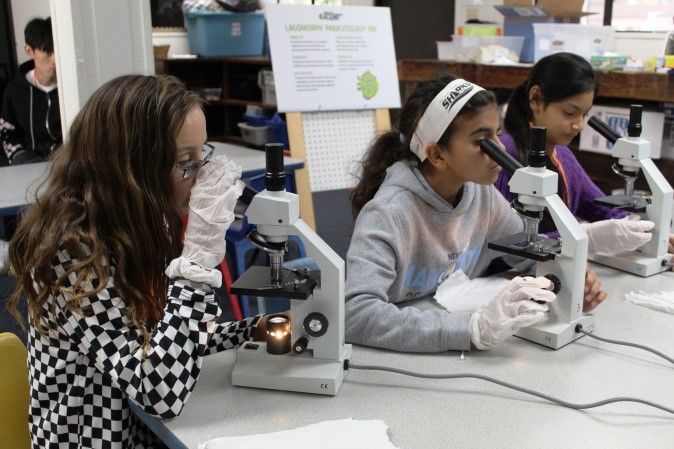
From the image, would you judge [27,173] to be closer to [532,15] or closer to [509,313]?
[509,313]

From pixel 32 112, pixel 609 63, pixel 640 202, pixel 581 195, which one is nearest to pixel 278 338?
pixel 640 202

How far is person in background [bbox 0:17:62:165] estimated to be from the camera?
3.50 meters

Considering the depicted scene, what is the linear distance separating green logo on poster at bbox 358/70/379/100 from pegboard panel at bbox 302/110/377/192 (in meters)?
0.10

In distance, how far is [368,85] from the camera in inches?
131

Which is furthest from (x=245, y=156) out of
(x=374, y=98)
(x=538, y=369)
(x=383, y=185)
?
(x=538, y=369)

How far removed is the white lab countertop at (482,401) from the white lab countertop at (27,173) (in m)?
1.44

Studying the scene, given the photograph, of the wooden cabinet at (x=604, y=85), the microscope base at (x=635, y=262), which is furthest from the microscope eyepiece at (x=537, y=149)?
the wooden cabinet at (x=604, y=85)

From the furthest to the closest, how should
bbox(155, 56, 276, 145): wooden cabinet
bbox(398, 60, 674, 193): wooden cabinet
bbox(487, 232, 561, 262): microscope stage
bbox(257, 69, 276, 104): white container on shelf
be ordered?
bbox(155, 56, 276, 145): wooden cabinet, bbox(257, 69, 276, 104): white container on shelf, bbox(398, 60, 674, 193): wooden cabinet, bbox(487, 232, 561, 262): microscope stage

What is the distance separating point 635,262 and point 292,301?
3.21 ft

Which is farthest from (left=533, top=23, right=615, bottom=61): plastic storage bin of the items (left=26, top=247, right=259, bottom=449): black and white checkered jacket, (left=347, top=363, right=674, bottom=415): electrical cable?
(left=26, top=247, right=259, bottom=449): black and white checkered jacket

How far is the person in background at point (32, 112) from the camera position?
11.5ft

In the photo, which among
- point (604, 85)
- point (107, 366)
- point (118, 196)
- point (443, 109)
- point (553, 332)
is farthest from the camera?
point (604, 85)

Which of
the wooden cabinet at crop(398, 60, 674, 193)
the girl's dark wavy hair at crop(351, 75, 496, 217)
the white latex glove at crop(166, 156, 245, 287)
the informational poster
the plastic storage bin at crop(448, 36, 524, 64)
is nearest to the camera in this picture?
the white latex glove at crop(166, 156, 245, 287)

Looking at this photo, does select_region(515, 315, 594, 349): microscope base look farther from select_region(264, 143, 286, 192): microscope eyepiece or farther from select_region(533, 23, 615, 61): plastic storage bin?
select_region(533, 23, 615, 61): plastic storage bin
